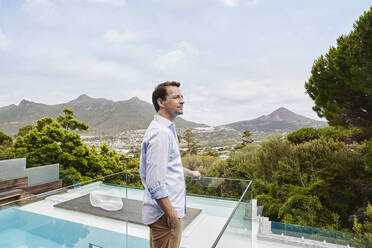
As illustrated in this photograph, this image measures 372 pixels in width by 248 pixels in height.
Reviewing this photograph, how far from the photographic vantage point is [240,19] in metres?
9.71

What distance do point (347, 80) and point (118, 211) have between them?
6946 millimetres

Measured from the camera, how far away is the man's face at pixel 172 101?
1.03m

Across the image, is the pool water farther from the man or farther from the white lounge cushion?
the man

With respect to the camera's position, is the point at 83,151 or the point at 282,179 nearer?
the point at 83,151

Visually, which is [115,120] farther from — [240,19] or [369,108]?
[369,108]

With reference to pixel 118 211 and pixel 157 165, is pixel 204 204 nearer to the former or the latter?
pixel 118 211

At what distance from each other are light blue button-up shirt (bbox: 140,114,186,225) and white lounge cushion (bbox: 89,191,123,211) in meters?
2.26

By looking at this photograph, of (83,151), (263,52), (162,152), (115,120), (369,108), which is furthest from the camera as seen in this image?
(115,120)

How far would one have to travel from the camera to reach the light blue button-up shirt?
83 centimetres

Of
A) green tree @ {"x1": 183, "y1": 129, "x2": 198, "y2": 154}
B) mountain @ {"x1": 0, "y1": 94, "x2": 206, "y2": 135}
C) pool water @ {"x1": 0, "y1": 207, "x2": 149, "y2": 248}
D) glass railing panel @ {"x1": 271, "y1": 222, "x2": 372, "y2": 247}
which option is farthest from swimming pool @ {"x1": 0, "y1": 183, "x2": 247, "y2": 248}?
green tree @ {"x1": 183, "y1": 129, "x2": 198, "y2": 154}

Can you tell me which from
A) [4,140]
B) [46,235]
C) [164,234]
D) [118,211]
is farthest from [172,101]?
[4,140]

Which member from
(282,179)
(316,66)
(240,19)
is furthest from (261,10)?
(282,179)

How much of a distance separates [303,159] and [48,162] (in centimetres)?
1073

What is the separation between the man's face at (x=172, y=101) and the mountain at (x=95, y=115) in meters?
20.8
